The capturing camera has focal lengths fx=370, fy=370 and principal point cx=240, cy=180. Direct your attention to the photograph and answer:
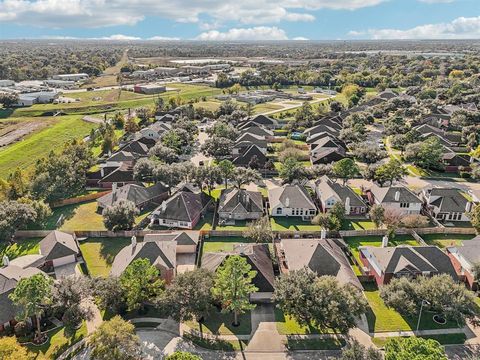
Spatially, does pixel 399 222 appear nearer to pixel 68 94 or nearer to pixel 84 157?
pixel 84 157

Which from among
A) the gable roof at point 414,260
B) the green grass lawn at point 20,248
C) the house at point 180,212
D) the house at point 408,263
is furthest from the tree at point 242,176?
the green grass lawn at point 20,248

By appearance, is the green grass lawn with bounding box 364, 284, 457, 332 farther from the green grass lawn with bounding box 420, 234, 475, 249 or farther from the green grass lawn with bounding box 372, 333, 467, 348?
the green grass lawn with bounding box 420, 234, 475, 249

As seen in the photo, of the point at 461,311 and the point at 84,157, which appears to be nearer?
the point at 461,311

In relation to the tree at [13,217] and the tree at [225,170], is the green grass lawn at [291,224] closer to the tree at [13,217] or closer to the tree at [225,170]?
the tree at [225,170]

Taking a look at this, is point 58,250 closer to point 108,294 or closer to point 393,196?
point 108,294

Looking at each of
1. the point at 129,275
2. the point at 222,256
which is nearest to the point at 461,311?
the point at 222,256
